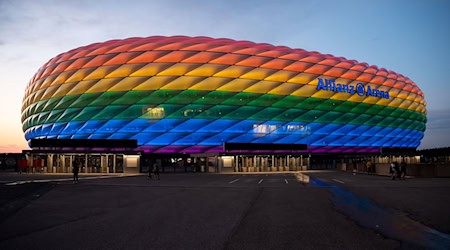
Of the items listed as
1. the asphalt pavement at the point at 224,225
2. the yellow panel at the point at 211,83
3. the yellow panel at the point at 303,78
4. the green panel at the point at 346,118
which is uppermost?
the yellow panel at the point at 303,78

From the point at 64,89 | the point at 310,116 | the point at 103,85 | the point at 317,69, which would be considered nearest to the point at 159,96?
the point at 103,85

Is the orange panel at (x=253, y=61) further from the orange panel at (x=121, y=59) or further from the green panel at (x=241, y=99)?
the orange panel at (x=121, y=59)

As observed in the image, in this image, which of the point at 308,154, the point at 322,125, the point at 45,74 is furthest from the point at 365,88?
the point at 45,74

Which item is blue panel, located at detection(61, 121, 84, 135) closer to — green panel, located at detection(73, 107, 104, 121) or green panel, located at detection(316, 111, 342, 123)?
green panel, located at detection(73, 107, 104, 121)

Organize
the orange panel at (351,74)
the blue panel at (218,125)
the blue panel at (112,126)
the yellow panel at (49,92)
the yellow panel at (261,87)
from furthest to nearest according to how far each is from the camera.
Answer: the orange panel at (351,74), the yellow panel at (49,92), the yellow panel at (261,87), the blue panel at (218,125), the blue panel at (112,126)

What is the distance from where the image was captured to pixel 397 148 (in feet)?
224

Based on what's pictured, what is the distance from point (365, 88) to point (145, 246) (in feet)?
→ 194

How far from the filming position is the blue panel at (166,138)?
48688 mm

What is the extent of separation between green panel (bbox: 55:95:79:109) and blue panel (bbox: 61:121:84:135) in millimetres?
2452

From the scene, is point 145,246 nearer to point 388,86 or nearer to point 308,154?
point 308,154

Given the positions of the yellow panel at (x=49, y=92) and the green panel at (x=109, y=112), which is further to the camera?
the yellow panel at (x=49, y=92)

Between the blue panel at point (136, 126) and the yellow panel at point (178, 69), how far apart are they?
635 centimetres

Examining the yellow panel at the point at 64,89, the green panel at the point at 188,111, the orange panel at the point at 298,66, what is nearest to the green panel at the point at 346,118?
the orange panel at the point at 298,66

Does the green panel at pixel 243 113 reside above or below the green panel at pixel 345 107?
below
